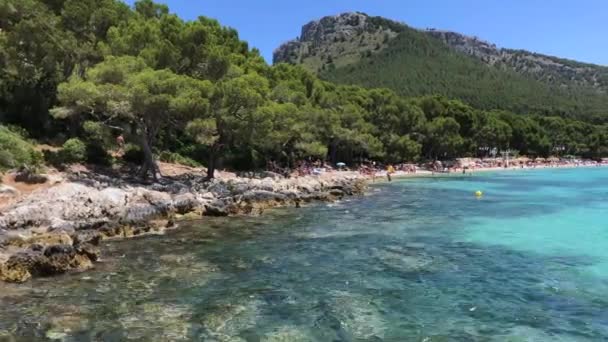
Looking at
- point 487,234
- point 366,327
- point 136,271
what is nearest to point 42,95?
point 136,271

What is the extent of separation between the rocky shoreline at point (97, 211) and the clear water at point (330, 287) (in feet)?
3.17

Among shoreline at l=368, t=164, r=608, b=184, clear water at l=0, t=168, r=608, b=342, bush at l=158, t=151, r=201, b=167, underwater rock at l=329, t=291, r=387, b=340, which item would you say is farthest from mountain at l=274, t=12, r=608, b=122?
underwater rock at l=329, t=291, r=387, b=340

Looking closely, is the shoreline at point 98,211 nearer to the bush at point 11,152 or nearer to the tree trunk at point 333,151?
the bush at point 11,152

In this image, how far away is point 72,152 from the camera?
35781 millimetres

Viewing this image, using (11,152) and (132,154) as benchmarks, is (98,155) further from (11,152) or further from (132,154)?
(11,152)

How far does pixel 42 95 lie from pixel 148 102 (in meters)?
14.2

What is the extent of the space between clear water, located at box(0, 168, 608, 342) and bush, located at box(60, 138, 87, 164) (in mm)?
12621

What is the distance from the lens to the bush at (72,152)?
35.7 metres

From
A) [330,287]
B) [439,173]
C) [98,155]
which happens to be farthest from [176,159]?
[439,173]

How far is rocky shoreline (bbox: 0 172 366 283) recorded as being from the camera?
18.1 metres

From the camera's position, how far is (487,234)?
88.7 feet

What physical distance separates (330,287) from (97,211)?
49.2ft

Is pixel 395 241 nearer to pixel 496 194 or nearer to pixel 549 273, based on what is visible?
pixel 549 273

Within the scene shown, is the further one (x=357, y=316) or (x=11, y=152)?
(x=11, y=152)
